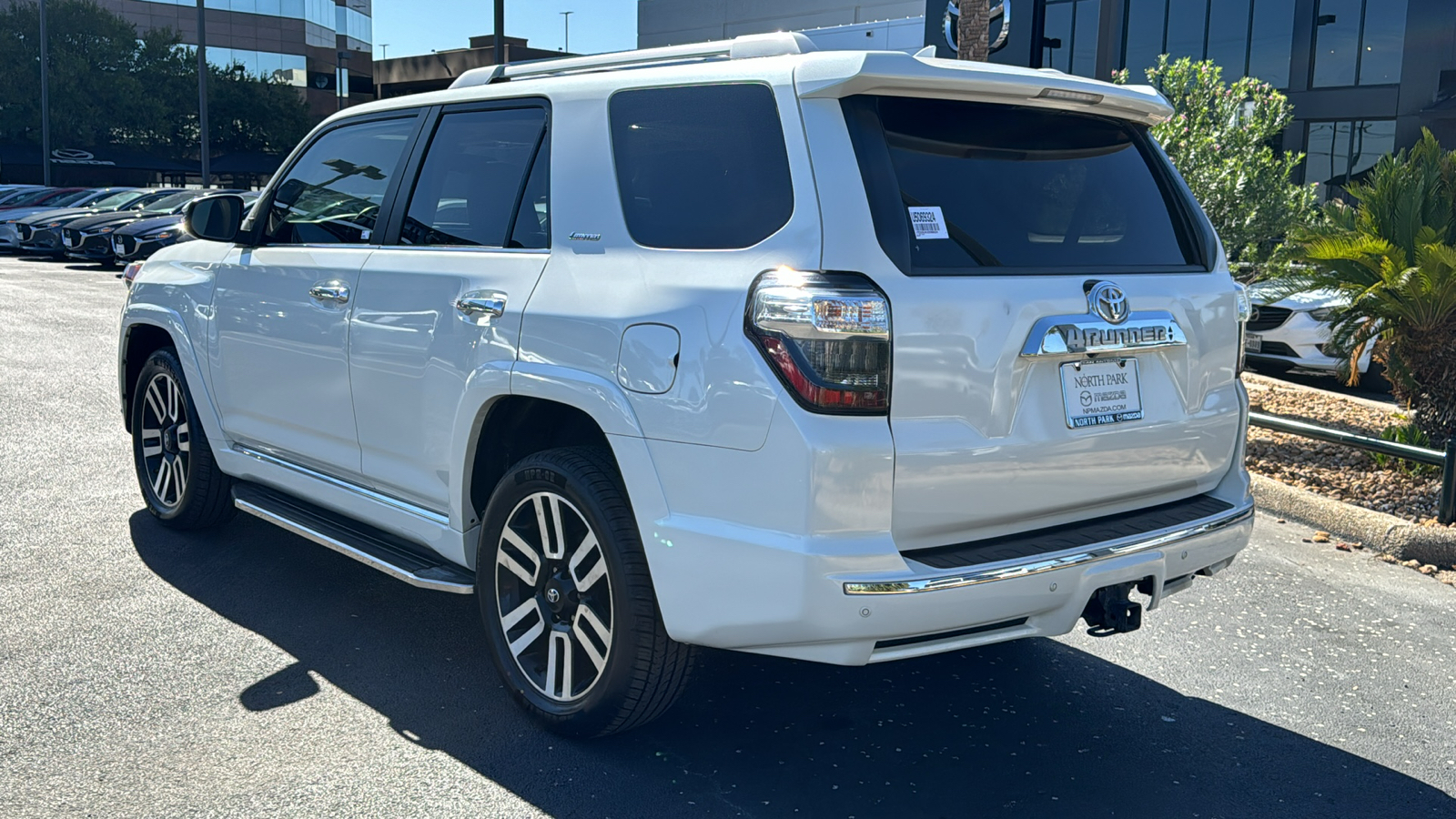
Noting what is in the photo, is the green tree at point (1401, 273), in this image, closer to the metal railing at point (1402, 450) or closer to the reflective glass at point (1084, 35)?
the metal railing at point (1402, 450)

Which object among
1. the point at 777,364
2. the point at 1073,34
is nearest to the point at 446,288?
the point at 777,364

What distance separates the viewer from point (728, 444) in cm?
322

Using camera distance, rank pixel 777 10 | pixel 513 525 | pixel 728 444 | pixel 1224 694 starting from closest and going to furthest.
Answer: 1. pixel 728 444
2. pixel 513 525
3. pixel 1224 694
4. pixel 777 10

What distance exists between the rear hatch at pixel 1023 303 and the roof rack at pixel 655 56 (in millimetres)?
350

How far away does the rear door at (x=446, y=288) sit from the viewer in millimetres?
3949

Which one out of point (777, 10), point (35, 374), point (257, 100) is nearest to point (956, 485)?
point (35, 374)

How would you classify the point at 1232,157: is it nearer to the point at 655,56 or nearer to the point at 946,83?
the point at 655,56

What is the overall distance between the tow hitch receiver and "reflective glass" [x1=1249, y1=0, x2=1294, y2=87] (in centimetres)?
2757

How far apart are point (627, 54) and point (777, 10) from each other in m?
41.9

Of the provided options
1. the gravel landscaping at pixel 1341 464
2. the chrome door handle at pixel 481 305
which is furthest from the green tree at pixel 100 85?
the chrome door handle at pixel 481 305

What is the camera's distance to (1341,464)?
8.06 metres

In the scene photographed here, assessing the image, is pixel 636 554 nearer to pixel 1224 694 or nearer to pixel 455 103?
pixel 455 103

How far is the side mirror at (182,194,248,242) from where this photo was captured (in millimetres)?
5215

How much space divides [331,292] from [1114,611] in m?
2.84
